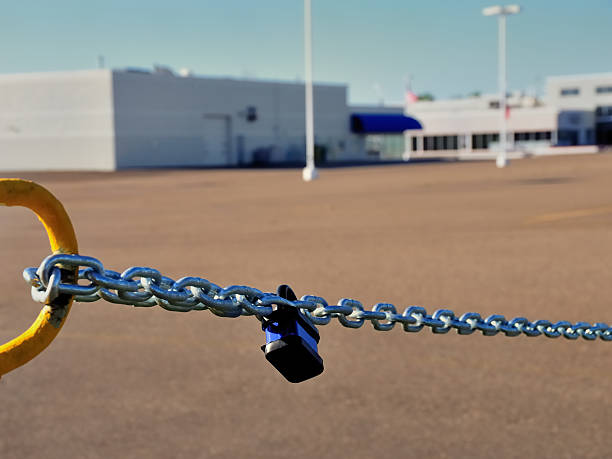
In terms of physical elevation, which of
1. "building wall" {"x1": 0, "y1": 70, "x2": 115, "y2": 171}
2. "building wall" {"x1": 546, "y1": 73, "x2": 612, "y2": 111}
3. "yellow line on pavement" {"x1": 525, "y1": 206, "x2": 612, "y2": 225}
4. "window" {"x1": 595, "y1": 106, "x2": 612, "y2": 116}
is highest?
"building wall" {"x1": 546, "y1": 73, "x2": 612, "y2": 111}

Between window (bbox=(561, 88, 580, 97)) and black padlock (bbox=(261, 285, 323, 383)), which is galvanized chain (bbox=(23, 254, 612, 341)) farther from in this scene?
window (bbox=(561, 88, 580, 97))

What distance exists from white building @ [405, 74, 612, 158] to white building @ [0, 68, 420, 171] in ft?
89.2

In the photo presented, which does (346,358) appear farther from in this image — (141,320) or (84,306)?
(84,306)

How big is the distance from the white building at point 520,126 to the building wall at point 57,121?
120 feet

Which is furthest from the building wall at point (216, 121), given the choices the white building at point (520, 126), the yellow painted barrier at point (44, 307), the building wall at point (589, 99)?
the yellow painted barrier at point (44, 307)

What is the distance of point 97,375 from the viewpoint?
5.94 metres

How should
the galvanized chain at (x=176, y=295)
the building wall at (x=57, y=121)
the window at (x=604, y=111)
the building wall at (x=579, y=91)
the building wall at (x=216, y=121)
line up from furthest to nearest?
the building wall at (x=579, y=91) < the window at (x=604, y=111) < the building wall at (x=216, y=121) < the building wall at (x=57, y=121) < the galvanized chain at (x=176, y=295)

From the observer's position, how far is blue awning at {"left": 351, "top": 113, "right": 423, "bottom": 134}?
65.5m

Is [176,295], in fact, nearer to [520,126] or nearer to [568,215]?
[568,215]

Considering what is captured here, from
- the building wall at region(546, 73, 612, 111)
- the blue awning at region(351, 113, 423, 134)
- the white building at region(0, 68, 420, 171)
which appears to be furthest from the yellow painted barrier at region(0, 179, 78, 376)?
the building wall at region(546, 73, 612, 111)

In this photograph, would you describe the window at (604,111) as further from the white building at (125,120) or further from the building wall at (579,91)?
the white building at (125,120)

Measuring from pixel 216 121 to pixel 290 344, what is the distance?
54876 millimetres

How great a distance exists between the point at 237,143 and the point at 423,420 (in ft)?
173

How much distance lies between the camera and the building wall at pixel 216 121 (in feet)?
167
